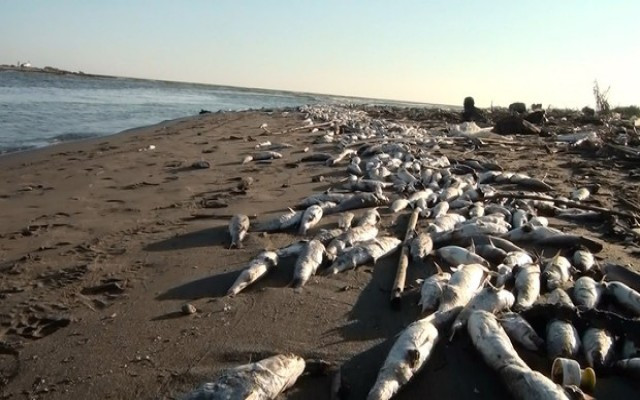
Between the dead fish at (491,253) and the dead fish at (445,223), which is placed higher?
the dead fish at (445,223)

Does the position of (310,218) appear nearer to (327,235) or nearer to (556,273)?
(327,235)

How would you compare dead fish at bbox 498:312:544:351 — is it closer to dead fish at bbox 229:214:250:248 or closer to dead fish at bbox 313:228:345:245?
dead fish at bbox 313:228:345:245

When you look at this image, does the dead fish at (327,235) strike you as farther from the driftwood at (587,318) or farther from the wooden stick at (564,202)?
the wooden stick at (564,202)

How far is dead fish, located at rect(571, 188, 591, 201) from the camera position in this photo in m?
7.77

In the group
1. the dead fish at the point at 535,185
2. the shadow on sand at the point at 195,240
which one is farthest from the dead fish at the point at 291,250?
the dead fish at the point at 535,185

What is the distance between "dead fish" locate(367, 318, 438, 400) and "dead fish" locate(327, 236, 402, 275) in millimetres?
1559

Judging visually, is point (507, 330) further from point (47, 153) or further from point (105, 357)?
point (47, 153)

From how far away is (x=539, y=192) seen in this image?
843 cm

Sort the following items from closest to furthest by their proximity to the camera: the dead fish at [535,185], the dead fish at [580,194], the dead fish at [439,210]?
the dead fish at [439,210], the dead fish at [580,194], the dead fish at [535,185]

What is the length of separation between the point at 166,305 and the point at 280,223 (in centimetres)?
238

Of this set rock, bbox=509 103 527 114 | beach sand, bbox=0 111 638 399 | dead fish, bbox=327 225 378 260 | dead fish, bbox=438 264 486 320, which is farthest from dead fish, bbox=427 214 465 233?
rock, bbox=509 103 527 114

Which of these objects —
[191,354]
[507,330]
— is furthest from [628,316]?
[191,354]

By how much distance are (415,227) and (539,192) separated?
11.2 ft

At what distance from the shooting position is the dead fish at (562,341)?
3.32 meters
